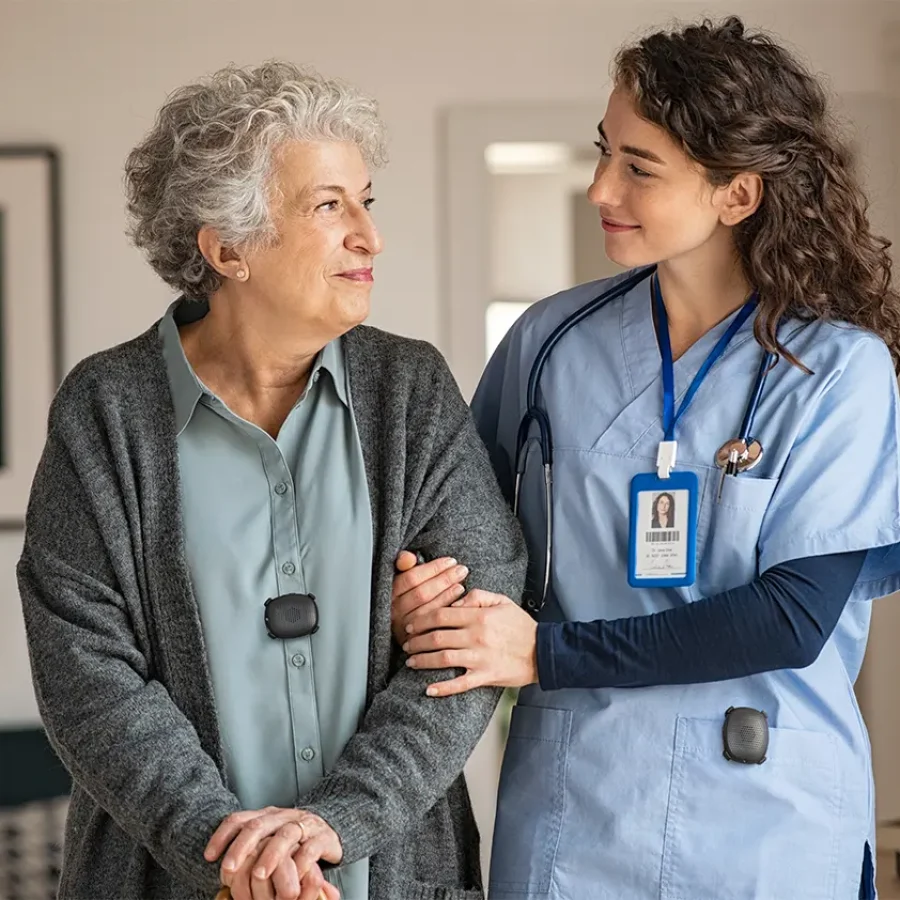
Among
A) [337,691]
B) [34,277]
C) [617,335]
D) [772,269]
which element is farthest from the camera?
[34,277]

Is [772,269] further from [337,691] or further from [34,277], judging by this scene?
[34,277]

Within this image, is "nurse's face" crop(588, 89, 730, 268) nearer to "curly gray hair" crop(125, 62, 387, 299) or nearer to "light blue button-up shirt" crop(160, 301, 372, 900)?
"curly gray hair" crop(125, 62, 387, 299)

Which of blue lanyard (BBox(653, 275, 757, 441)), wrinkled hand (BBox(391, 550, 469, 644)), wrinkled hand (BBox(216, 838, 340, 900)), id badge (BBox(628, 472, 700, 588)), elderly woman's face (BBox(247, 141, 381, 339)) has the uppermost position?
elderly woman's face (BBox(247, 141, 381, 339))

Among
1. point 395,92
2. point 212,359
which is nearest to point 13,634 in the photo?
point 395,92

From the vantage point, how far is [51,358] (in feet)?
12.8

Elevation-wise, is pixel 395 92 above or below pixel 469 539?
above

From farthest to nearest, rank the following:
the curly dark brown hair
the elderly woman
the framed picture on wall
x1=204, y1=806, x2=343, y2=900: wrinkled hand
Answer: the framed picture on wall
the curly dark brown hair
the elderly woman
x1=204, y1=806, x2=343, y2=900: wrinkled hand

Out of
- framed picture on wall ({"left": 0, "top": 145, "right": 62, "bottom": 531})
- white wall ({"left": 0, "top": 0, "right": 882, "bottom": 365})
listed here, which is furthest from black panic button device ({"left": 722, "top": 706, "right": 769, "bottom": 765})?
framed picture on wall ({"left": 0, "top": 145, "right": 62, "bottom": 531})

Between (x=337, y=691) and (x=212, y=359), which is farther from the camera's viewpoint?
(x=212, y=359)

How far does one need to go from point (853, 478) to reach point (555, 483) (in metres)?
0.38

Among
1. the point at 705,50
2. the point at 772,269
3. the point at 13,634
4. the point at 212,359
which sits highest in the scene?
the point at 705,50

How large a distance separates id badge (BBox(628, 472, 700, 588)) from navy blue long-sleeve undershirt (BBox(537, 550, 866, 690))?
0.05 m

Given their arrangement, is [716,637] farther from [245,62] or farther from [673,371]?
[245,62]

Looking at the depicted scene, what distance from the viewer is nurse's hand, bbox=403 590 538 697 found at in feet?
5.41
